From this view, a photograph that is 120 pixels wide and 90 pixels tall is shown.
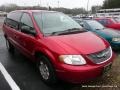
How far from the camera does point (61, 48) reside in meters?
4.62

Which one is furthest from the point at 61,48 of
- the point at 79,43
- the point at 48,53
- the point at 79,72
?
the point at 79,72

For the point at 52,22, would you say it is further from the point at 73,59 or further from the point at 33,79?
the point at 73,59

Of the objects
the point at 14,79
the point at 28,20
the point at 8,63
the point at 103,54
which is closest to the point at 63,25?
the point at 28,20

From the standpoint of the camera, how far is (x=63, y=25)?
5.80 metres

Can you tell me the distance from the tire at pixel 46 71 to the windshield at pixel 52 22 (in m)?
0.73

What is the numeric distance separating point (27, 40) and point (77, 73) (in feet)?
6.74

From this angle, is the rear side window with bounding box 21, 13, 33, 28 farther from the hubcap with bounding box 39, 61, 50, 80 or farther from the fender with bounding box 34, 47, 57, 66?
the hubcap with bounding box 39, 61, 50, 80

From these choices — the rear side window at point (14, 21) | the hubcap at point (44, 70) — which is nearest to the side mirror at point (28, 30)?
the hubcap at point (44, 70)

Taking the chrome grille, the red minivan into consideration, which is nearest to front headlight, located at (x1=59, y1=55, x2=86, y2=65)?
the red minivan

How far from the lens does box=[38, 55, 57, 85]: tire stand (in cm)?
478

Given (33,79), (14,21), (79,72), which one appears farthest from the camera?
(14,21)

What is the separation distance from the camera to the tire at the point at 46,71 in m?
4.78

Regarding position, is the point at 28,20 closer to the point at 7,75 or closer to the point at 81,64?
the point at 7,75

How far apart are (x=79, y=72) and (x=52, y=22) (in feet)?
6.63
